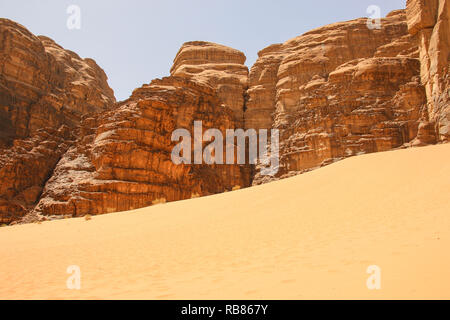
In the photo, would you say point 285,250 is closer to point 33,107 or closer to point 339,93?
point 339,93

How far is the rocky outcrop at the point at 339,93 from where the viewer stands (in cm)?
3575

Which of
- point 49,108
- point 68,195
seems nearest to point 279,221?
point 68,195

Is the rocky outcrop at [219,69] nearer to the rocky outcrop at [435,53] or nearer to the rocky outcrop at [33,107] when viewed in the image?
the rocky outcrop at [33,107]

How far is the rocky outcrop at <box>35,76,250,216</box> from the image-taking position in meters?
26.0

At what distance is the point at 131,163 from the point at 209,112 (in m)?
12.8

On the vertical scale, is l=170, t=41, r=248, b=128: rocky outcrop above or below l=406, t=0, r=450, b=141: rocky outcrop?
above

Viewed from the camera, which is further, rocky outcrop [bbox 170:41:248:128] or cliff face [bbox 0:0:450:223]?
rocky outcrop [bbox 170:41:248:128]

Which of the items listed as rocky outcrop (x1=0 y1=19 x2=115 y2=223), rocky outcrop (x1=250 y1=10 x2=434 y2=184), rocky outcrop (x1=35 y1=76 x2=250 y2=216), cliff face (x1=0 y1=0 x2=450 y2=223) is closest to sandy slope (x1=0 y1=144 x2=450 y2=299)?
rocky outcrop (x1=35 y1=76 x2=250 y2=216)

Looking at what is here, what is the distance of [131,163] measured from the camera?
28.3 metres

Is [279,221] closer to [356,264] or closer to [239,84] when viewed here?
[356,264]

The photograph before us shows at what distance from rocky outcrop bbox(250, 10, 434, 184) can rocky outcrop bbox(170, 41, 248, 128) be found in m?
2.01

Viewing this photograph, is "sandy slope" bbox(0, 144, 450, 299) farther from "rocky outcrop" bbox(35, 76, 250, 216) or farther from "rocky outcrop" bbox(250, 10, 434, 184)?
"rocky outcrop" bbox(250, 10, 434, 184)

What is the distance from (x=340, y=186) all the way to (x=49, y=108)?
4078cm

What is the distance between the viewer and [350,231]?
20.4 feet
